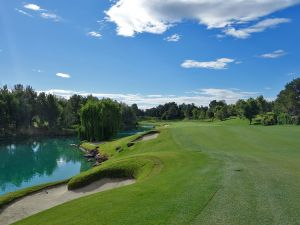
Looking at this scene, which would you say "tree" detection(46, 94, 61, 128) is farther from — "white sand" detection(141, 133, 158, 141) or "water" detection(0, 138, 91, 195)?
"white sand" detection(141, 133, 158, 141)

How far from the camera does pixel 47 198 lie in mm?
21562

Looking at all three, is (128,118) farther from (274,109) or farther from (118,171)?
(118,171)

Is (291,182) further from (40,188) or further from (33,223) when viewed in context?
(40,188)

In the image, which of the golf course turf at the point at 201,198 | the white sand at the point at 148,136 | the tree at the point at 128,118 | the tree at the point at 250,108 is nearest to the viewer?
the golf course turf at the point at 201,198

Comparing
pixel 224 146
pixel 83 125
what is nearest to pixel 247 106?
pixel 83 125

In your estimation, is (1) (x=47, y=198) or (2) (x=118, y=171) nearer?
(1) (x=47, y=198)

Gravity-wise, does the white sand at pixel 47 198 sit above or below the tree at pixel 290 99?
below

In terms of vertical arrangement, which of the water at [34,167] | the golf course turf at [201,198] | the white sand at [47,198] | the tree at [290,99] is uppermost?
the tree at [290,99]

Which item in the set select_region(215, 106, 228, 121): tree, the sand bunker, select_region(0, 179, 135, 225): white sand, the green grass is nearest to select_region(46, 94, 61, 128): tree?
select_region(215, 106, 228, 121): tree

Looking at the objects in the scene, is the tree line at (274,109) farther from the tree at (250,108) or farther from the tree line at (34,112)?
the tree line at (34,112)

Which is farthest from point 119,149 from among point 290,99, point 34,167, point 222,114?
point 222,114

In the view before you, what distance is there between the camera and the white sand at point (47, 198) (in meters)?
18.1

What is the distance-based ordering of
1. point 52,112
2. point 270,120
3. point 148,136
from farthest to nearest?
point 52,112 → point 270,120 → point 148,136

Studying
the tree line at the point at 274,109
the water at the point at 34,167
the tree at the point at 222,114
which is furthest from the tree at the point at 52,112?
the tree at the point at 222,114
